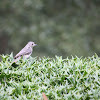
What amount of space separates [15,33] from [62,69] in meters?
8.88

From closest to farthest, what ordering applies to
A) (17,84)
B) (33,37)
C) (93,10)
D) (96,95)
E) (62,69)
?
(96,95) < (17,84) < (62,69) < (33,37) < (93,10)

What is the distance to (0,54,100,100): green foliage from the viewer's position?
4.13 m

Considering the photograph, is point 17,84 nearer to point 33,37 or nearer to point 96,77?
point 96,77

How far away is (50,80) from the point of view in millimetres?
4582

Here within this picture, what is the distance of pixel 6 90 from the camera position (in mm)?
4258

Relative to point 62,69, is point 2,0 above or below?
above

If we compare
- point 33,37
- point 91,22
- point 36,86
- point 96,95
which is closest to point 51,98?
point 36,86

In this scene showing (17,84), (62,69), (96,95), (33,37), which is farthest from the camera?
(33,37)

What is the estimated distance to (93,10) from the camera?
14.1 metres

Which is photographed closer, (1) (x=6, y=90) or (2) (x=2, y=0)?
(1) (x=6, y=90)

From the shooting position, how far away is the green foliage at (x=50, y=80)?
13.6 feet

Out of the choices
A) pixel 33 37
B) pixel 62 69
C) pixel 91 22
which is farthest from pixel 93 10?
pixel 62 69

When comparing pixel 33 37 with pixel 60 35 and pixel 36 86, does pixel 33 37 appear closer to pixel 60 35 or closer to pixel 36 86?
pixel 60 35

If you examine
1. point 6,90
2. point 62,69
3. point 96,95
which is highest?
point 62,69
